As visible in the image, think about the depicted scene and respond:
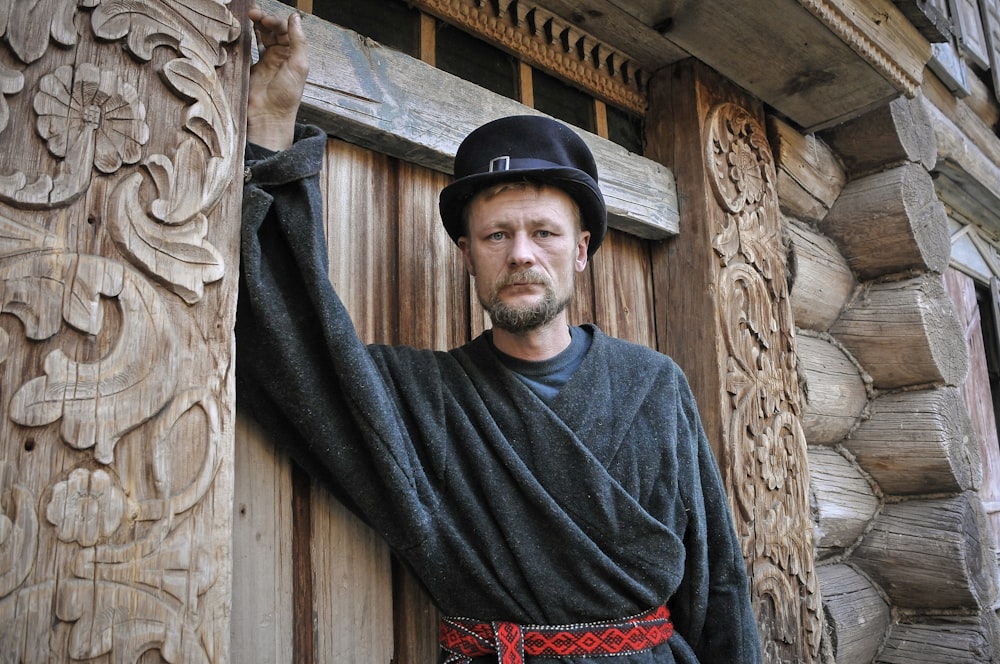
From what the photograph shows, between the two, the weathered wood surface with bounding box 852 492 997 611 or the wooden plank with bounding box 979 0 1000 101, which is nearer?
the weathered wood surface with bounding box 852 492 997 611

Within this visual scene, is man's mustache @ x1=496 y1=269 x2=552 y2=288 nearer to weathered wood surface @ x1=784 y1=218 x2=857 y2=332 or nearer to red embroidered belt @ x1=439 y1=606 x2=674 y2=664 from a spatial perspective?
red embroidered belt @ x1=439 y1=606 x2=674 y2=664

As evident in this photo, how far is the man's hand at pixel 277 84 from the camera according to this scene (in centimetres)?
124

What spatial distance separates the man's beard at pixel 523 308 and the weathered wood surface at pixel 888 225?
1.85m

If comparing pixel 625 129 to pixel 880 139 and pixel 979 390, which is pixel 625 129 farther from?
pixel 979 390

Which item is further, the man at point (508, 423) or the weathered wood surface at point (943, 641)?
the weathered wood surface at point (943, 641)

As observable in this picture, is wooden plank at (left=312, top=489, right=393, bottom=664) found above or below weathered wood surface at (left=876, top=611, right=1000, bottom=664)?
above

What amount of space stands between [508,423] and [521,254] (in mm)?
336

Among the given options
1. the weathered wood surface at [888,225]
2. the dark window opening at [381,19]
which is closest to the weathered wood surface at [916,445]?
the weathered wood surface at [888,225]

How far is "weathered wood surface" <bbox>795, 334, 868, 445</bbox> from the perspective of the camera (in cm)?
252

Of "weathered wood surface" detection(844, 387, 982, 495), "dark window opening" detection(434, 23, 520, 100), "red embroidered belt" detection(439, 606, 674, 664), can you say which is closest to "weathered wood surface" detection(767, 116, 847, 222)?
"weathered wood surface" detection(844, 387, 982, 495)

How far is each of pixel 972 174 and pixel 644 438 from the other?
3199 millimetres

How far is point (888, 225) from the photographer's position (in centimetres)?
279

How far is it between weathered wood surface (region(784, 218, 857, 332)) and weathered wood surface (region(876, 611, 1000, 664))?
1117 mm

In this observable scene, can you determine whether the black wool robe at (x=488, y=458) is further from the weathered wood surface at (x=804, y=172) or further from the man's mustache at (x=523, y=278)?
the weathered wood surface at (x=804, y=172)
